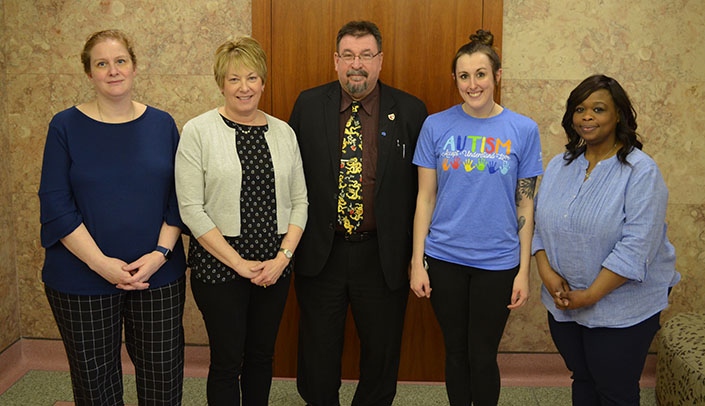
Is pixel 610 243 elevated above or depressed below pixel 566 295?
above

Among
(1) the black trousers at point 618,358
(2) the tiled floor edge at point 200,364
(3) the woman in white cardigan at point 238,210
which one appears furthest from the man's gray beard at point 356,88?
(2) the tiled floor edge at point 200,364

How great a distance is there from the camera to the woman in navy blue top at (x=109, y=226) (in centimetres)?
208

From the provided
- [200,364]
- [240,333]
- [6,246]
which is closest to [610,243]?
[240,333]

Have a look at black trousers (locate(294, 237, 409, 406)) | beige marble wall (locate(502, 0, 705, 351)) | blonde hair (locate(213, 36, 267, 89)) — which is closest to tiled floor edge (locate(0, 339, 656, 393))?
black trousers (locate(294, 237, 409, 406))

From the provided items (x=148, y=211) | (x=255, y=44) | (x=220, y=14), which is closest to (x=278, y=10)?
(x=220, y=14)

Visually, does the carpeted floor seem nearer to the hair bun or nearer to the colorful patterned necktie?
the colorful patterned necktie

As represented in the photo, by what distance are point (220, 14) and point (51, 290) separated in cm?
166

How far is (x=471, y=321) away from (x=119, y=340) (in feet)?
4.36

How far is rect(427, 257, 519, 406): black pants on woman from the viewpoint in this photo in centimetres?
238

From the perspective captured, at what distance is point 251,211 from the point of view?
2.27 metres

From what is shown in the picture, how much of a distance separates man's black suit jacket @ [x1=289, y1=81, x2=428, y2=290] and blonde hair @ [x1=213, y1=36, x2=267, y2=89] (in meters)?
0.37

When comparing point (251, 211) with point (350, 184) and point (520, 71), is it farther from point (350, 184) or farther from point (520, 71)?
point (520, 71)

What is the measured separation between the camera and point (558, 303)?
2.16 meters

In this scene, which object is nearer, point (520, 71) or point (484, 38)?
point (484, 38)
